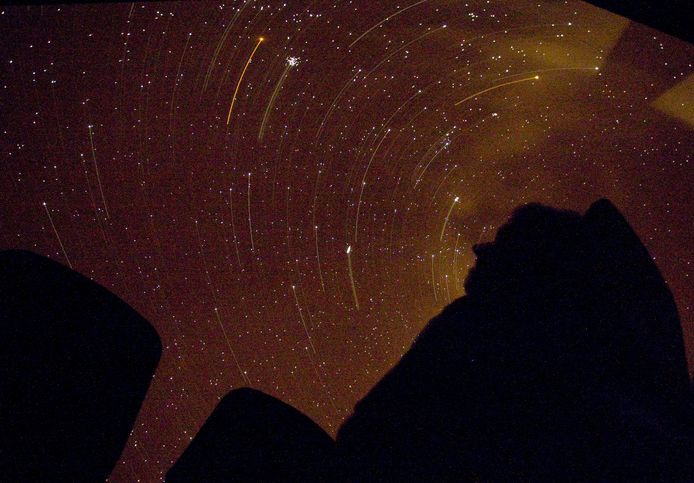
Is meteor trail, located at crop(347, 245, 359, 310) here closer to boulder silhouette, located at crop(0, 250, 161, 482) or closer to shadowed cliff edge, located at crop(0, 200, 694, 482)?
shadowed cliff edge, located at crop(0, 200, 694, 482)

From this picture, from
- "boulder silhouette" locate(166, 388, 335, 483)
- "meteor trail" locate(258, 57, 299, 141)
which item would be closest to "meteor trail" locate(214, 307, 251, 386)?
"boulder silhouette" locate(166, 388, 335, 483)

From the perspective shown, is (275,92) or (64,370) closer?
(64,370)

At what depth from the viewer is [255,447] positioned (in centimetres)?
57

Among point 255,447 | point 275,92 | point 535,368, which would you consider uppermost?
point 275,92

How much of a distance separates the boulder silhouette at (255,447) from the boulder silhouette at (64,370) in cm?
9

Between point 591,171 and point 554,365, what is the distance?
1.00ft

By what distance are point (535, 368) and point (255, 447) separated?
433 mm

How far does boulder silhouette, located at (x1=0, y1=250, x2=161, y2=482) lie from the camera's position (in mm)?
498

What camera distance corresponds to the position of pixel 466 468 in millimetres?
693

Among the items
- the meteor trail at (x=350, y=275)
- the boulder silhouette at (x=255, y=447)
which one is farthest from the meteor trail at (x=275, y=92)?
the boulder silhouette at (x=255, y=447)

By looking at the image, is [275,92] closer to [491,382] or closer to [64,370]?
[64,370]

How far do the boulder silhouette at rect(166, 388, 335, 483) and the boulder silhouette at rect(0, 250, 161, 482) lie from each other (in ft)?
0.30

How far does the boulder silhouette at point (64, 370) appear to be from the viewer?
498 mm

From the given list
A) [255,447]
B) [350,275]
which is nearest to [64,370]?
[255,447]
